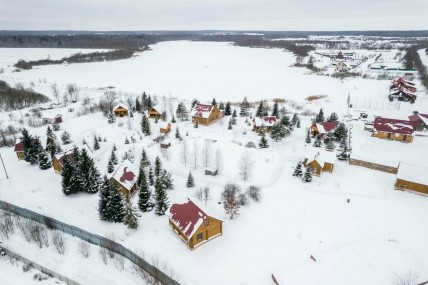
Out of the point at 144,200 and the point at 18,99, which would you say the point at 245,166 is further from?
the point at 18,99

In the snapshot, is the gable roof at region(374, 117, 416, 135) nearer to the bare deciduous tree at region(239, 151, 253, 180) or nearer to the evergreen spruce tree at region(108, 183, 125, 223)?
the bare deciduous tree at region(239, 151, 253, 180)

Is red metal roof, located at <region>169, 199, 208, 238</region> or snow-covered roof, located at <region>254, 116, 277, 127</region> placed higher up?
snow-covered roof, located at <region>254, 116, 277, 127</region>

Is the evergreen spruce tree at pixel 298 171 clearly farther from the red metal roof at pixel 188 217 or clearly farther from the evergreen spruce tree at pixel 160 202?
the evergreen spruce tree at pixel 160 202

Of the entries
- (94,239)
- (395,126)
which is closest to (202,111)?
(395,126)

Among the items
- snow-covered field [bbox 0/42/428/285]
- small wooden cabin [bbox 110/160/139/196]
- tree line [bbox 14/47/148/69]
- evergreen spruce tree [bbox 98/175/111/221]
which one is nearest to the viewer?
snow-covered field [bbox 0/42/428/285]

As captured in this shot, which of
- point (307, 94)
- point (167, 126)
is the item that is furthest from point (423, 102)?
point (167, 126)

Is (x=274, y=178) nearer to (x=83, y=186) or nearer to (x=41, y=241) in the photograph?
(x=83, y=186)

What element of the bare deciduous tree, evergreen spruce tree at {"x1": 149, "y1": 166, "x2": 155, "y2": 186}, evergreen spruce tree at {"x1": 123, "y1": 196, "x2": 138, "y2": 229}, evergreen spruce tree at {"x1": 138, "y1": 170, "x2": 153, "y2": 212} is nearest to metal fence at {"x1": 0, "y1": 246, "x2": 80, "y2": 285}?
evergreen spruce tree at {"x1": 123, "y1": 196, "x2": 138, "y2": 229}
